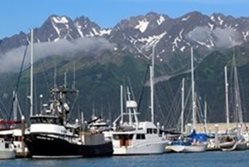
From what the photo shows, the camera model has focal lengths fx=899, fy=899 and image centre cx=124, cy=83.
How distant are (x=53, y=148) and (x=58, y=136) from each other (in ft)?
6.10

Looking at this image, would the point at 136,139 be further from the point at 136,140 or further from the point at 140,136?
the point at 140,136

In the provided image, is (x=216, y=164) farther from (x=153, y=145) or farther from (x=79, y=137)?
(x=153, y=145)

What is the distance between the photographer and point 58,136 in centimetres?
11269

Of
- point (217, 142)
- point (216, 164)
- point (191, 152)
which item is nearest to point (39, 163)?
point (216, 164)

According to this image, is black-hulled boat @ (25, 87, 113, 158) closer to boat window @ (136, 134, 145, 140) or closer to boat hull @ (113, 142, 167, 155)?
boat hull @ (113, 142, 167, 155)

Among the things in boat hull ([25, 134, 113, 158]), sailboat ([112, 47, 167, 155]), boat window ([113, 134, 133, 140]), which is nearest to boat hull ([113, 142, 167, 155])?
sailboat ([112, 47, 167, 155])

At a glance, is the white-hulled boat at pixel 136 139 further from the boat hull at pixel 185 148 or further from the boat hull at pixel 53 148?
the boat hull at pixel 185 148

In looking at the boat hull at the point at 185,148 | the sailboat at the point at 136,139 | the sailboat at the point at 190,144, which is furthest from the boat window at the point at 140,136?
the sailboat at the point at 190,144

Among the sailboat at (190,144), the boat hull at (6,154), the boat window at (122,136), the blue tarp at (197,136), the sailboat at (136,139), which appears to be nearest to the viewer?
the boat hull at (6,154)

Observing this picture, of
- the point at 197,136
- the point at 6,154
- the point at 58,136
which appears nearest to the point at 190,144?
the point at 197,136

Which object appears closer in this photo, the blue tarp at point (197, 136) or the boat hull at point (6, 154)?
the boat hull at point (6, 154)

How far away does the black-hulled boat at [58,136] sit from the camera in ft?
371

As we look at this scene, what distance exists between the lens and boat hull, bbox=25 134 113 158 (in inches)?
4446

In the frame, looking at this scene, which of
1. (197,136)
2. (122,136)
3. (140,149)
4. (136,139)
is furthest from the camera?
(197,136)
